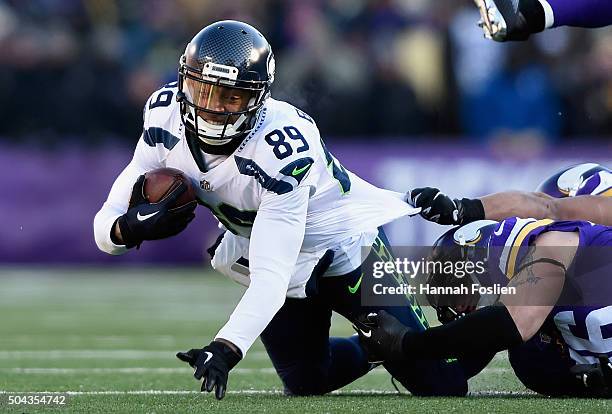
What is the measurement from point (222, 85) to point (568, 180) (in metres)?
1.88

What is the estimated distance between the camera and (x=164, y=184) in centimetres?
476

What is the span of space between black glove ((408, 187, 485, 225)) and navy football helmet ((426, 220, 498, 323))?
3.2 inches

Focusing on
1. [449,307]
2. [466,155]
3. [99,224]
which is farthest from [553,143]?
[99,224]

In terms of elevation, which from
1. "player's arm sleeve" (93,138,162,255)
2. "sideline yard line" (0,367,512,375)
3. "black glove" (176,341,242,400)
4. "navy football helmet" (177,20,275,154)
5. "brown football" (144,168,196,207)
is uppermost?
"navy football helmet" (177,20,275,154)

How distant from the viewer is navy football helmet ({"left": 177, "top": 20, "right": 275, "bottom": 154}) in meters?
4.80

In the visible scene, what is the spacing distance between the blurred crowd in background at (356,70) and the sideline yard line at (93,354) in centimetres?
533

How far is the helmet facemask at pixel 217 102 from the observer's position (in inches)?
189

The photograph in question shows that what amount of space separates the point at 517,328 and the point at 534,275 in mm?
210

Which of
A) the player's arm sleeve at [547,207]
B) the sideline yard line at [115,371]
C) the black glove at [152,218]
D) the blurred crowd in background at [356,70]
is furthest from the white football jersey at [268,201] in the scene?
the blurred crowd in background at [356,70]

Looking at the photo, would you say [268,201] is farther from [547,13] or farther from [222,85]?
[547,13]

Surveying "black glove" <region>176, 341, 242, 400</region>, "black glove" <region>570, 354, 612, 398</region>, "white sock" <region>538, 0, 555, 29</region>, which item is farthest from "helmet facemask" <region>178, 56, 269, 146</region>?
"black glove" <region>570, 354, 612, 398</region>

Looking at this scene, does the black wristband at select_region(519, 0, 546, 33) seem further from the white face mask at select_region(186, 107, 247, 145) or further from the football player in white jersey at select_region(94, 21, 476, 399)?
the white face mask at select_region(186, 107, 247, 145)

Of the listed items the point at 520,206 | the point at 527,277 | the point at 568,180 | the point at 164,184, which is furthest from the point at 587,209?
the point at 164,184

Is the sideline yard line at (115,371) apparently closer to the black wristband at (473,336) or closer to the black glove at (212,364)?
the black wristband at (473,336)
